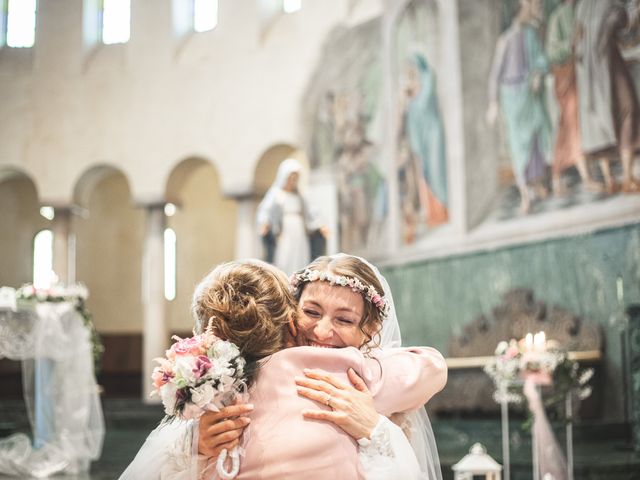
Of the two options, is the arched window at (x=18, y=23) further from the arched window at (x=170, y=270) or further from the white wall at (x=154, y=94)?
the arched window at (x=170, y=270)

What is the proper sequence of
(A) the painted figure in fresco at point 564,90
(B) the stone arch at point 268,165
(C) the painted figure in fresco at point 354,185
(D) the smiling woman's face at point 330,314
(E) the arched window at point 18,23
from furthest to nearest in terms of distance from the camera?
(E) the arched window at point 18,23
(B) the stone arch at point 268,165
(C) the painted figure in fresco at point 354,185
(A) the painted figure in fresco at point 564,90
(D) the smiling woman's face at point 330,314

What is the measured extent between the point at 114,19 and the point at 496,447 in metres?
12.9

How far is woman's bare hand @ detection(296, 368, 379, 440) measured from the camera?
8.22 feet

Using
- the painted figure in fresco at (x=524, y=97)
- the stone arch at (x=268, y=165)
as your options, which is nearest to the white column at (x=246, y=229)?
the stone arch at (x=268, y=165)

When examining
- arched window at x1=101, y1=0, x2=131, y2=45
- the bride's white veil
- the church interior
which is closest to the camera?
the bride's white veil

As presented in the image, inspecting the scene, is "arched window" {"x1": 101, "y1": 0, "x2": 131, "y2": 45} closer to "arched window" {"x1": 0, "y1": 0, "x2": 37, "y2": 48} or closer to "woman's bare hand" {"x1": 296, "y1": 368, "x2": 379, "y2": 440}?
"arched window" {"x1": 0, "y1": 0, "x2": 37, "y2": 48}

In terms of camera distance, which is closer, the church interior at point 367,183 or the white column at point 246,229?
the church interior at point 367,183

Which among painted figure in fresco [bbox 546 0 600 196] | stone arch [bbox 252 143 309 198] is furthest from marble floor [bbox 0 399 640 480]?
stone arch [bbox 252 143 309 198]

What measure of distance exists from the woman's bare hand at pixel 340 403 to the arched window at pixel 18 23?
702 inches

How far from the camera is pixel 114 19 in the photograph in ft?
61.2

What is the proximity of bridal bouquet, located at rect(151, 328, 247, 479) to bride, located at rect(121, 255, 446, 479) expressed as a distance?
6 cm

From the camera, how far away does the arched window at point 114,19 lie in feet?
61.1

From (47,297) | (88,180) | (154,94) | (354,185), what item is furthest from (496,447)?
(88,180)

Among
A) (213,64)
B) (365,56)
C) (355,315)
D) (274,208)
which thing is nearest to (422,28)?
(365,56)
